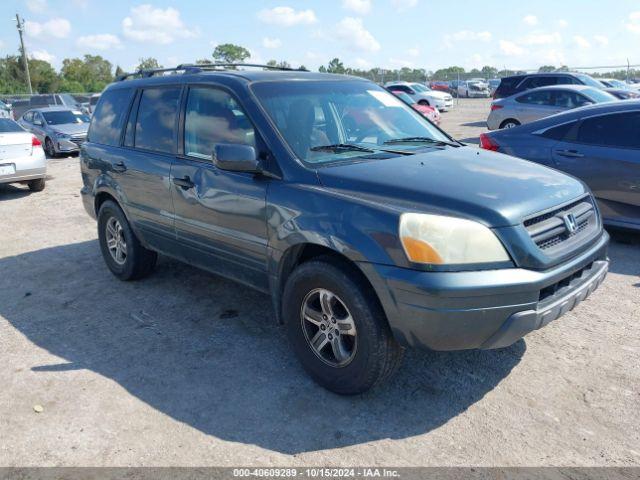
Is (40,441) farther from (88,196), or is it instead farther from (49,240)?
(49,240)

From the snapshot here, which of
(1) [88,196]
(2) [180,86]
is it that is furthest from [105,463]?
(1) [88,196]

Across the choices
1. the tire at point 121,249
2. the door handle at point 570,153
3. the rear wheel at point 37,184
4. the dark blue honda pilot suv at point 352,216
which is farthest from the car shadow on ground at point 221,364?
the rear wheel at point 37,184

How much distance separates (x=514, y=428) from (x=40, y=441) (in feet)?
8.42

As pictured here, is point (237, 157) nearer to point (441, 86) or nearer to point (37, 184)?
point (37, 184)

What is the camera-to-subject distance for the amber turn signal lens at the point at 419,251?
9.27ft

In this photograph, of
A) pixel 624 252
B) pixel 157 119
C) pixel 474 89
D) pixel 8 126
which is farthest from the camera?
pixel 474 89

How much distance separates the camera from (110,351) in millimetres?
4082

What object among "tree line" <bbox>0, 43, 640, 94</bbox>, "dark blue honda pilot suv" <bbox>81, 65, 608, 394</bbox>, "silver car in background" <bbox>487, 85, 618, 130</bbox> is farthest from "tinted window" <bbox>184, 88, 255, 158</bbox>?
"tree line" <bbox>0, 43, 640, 94</bbox>

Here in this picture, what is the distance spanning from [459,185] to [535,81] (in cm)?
1654

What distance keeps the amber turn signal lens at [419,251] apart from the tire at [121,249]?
10.5 feet

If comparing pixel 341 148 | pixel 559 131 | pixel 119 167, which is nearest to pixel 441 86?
pixel 559 131

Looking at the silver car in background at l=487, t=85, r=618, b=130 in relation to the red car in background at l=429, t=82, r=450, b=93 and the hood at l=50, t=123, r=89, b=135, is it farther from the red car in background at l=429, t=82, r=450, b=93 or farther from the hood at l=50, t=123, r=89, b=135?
the red car in background at l=429, t=82, r=450, b=93

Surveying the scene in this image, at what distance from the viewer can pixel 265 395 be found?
3.43 meters

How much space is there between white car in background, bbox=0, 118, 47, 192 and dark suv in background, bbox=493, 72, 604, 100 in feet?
43.9
